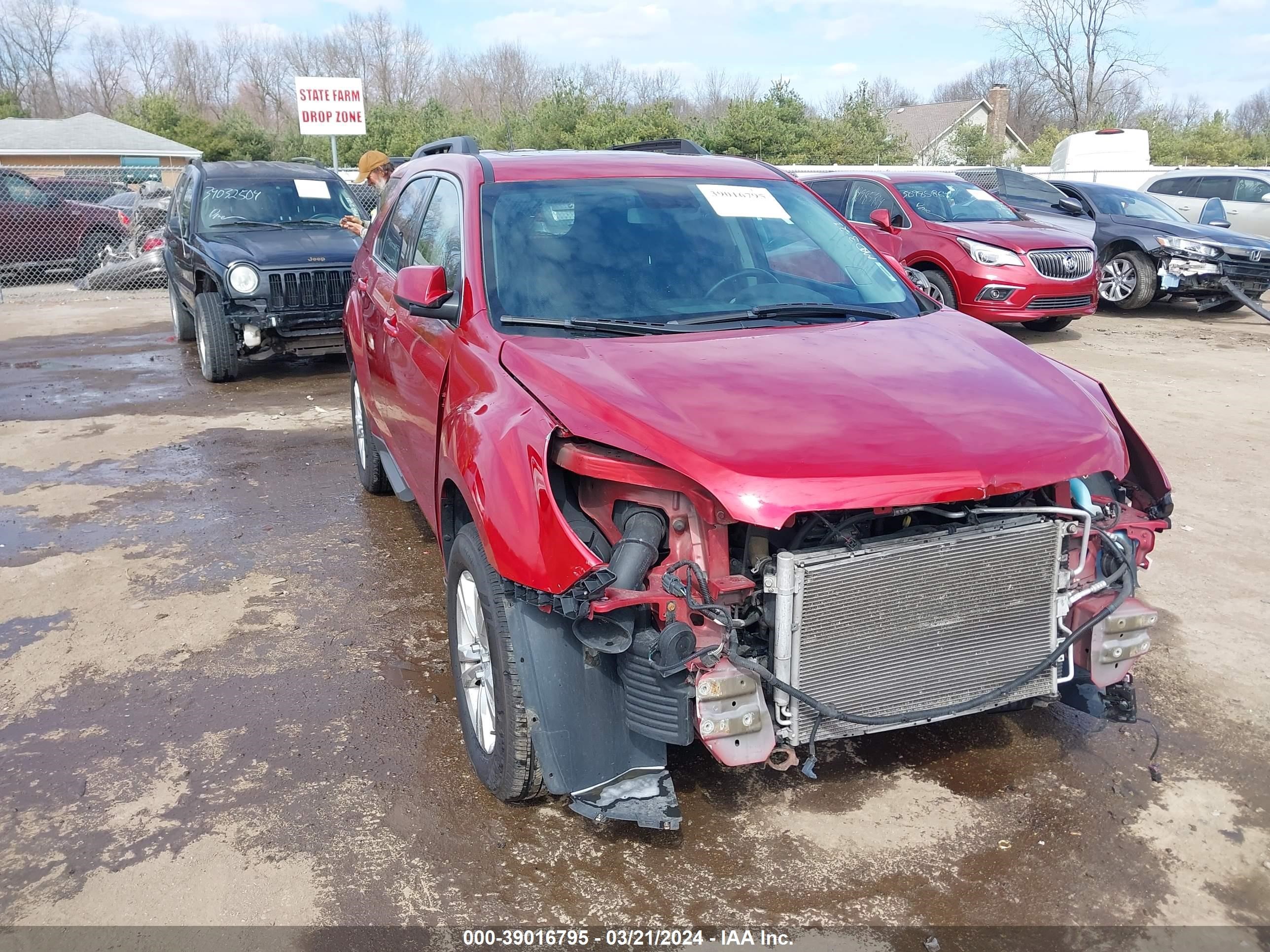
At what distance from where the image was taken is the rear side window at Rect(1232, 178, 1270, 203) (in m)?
16.9

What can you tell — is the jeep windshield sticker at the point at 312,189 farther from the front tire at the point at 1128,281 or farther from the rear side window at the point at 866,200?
the front tire at the point at 1128,281

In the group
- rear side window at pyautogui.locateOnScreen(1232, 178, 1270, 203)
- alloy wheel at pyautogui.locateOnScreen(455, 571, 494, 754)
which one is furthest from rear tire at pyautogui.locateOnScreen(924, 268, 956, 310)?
rear side window at pyautogui.locateOnScreen(1232, 178, 1270, 203)

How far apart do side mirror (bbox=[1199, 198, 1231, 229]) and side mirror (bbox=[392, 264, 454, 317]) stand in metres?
13.0

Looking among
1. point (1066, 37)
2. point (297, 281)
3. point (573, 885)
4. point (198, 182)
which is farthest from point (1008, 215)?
point (1066, 37)

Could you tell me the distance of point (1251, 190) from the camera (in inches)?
671

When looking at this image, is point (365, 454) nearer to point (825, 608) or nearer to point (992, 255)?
point (825, 608)

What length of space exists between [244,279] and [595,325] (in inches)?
250

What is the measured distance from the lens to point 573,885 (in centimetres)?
281

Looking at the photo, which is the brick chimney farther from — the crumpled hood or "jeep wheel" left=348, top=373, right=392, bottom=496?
"jeep wheel" left=348, top=373, right=392, bottom=496

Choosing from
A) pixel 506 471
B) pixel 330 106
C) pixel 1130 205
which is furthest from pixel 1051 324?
pixel 330 106

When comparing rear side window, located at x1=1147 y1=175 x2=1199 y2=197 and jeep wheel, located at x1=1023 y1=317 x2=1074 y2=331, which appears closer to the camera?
jeep wheel, located at x1=1023 y1=317 x2=1074 y2=331

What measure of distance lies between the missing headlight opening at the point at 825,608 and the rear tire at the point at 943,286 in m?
8.38

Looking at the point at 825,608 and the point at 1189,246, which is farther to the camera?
the point at 1189,246

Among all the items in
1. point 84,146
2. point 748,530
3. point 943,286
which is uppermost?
point 84,146
